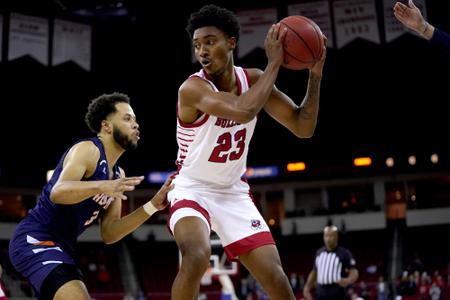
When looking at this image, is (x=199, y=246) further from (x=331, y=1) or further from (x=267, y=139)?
(x=267, y=139)

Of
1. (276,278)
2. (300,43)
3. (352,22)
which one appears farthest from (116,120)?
(352,22)

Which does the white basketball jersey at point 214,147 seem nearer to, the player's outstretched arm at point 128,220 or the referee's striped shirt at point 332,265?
the player's outstretched arm at point 128,220

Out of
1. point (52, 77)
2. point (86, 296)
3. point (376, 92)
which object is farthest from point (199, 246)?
point (376, 92)

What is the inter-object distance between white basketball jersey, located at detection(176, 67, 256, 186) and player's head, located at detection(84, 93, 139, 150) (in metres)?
0.52

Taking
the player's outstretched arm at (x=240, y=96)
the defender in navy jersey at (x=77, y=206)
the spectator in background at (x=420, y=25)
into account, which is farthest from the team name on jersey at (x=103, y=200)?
the spectator in background at (x=420, y=25)

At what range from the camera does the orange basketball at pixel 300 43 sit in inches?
155

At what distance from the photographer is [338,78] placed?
819 inches

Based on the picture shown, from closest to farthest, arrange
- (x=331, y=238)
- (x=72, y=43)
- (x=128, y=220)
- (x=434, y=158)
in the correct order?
(x=128, y=220) → (x=331, y=238) → (x=72, y=43) → (x=434, y=158)

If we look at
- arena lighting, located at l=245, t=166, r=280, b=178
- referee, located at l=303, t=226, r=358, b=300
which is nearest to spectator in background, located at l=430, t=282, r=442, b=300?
referee, located at l=303, t=226, r=358, b=300

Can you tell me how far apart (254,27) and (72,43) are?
4.28m

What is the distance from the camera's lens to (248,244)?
418cm

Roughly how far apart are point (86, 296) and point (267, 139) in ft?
68.7

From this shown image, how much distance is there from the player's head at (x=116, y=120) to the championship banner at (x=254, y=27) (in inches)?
392

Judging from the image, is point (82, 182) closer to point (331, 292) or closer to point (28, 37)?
point (331, 292)
